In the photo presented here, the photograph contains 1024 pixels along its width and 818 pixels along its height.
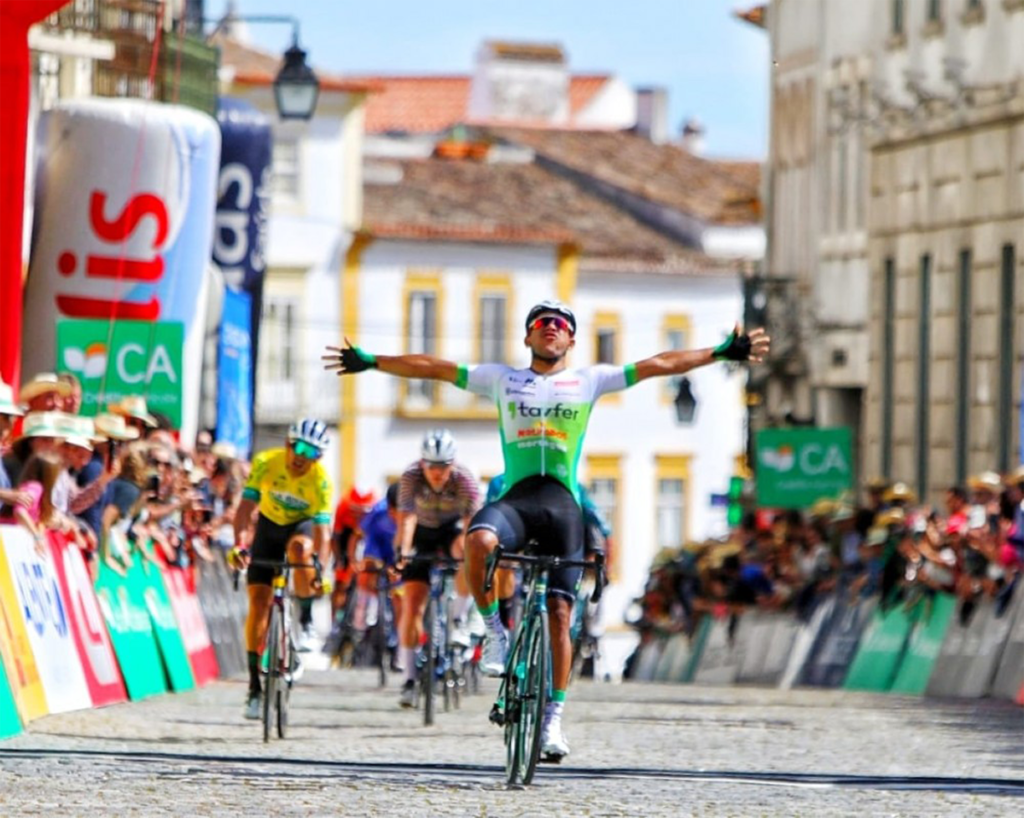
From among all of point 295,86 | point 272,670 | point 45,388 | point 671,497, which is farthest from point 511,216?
point 272,670

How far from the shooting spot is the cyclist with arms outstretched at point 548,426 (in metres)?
16.3

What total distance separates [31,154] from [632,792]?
61.1ft

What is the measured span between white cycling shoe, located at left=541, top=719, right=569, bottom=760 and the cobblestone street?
0.51 ft

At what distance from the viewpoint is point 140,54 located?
119ft

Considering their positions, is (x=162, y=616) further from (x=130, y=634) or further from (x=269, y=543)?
(x=269, y=543)

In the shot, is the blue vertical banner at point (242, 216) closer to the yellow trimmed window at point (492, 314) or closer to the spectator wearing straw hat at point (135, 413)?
the spectator wearing straw hat at point (135, 413)

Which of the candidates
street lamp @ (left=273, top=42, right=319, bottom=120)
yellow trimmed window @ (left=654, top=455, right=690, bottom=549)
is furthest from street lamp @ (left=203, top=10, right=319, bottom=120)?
yellow trimmed window @ (left=654, top=455, right=690, bottom=549)

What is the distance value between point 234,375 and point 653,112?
210 feet


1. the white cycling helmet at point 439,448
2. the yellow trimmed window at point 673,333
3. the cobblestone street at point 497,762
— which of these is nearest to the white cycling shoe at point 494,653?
the cobblestone street at point 497,762

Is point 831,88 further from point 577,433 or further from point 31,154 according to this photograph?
point 577,433

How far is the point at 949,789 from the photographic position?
15891 millimetres

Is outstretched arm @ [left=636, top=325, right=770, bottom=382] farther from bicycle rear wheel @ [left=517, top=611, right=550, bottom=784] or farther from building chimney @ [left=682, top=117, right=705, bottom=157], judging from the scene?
building chimney @ [left=682, top=117, right=705, bottom=157]

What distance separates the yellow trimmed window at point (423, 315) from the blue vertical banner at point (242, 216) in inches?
1596

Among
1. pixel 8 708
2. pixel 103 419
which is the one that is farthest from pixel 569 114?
pixel 8 708
